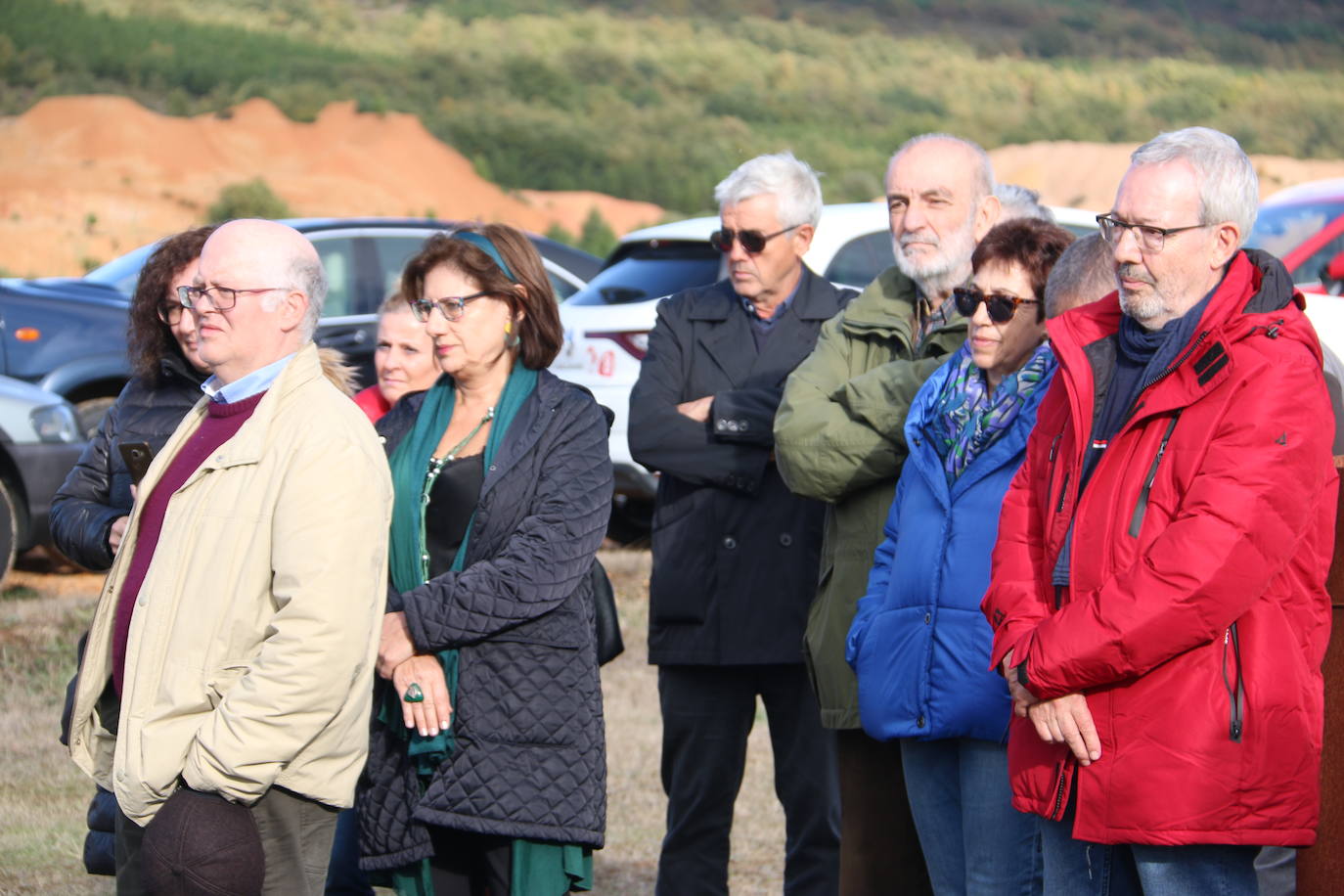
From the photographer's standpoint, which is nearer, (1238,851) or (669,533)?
(1238,851)

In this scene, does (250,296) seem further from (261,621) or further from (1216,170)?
(1216,170)

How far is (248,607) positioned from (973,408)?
5.11 ft

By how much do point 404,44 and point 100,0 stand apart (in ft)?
24.3

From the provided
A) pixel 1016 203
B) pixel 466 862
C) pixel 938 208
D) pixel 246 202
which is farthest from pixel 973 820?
pixel 246 202

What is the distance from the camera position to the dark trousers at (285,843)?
3.17 meters

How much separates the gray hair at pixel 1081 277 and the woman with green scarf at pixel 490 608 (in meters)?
1.14

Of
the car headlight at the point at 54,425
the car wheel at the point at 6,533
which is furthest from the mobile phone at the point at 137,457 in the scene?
the car headlight at the point at 54,425

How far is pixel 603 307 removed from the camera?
376 inches

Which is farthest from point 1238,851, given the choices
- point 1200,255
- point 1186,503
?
point 1200,255

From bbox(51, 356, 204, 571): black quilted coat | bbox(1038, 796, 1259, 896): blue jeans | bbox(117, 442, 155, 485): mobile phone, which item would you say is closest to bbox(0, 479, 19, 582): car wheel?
bbox(51, 356, 204, 571): black quilted coat

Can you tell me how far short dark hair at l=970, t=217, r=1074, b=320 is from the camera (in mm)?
3637

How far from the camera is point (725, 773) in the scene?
4.54 metres

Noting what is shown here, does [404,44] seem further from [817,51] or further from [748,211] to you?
[748,211]

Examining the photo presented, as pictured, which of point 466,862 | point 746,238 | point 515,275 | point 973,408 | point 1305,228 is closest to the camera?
point 973,408
